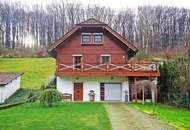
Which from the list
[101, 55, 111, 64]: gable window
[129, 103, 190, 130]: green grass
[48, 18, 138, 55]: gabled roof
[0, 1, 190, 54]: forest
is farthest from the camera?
[0, 1, 190, 54]: forest

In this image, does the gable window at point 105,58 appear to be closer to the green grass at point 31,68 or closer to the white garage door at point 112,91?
the white garage door at point 112,91

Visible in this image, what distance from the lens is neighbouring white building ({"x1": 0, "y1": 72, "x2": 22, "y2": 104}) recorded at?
34938 millimetres

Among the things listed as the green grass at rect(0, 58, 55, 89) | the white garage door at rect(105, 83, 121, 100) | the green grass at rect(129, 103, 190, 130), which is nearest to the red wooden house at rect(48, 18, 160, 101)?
the white garage door at rect(105, 83, 121, 100)

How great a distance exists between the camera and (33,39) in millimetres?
80438

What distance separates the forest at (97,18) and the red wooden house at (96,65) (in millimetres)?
34001

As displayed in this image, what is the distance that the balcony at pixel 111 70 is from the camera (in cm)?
3127

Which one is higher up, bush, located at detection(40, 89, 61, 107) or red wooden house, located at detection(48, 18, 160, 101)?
red wooden house, located at detection(48, 18, 160, 101)

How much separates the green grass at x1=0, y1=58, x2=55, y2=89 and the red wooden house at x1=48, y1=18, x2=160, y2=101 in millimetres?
13001

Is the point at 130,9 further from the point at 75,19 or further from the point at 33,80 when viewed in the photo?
the point at 33,80

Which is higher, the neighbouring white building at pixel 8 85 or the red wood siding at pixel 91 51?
the red wood siding at pixel 91 51

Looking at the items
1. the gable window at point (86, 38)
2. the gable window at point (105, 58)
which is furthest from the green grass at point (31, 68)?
the gable window at point (105, 58)

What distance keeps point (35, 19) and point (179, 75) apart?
60.5 m

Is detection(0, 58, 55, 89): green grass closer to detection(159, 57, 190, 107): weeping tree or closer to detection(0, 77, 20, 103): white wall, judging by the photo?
detection(0, 77, 20, 103): white wall

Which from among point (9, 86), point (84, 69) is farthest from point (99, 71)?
point (9, 86)
